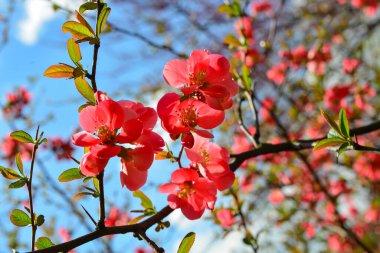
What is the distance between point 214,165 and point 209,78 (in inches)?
7.9

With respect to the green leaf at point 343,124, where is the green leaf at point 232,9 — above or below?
above

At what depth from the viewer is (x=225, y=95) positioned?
896mm

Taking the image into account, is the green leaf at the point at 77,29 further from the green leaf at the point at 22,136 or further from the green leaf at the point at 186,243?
the green leaf at the point at 186,243

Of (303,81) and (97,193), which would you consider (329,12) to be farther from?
(97,193)

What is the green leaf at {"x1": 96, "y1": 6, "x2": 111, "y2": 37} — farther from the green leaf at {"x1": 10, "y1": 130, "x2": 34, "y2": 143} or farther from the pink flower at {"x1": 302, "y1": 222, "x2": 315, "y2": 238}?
the pink flower at {"x1": 302, "y1": 222, "x2": 315, "y2": 238}

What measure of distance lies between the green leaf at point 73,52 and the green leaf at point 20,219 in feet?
1.18

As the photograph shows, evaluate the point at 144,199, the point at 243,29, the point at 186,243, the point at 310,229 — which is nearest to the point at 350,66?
the point at 310,229

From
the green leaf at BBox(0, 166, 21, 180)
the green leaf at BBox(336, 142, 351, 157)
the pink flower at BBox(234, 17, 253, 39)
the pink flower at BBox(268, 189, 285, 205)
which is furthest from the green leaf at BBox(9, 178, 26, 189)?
the pink flower at BBox(268, 189, 285, 205)

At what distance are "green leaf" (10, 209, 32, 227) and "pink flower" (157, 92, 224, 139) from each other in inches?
14.9

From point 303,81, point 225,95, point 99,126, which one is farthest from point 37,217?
point 303,81

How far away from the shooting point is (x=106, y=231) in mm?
808

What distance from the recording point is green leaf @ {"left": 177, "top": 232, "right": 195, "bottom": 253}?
0.86m

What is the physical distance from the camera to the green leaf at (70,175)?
0.87m

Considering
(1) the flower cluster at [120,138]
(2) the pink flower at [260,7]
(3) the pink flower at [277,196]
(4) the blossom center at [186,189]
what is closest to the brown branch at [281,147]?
(4) the blossom center at [186,189]
